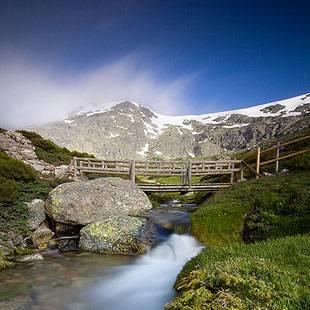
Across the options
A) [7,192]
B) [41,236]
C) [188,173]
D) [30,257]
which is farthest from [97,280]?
[188,173]

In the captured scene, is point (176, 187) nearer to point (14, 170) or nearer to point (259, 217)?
point (259, 217)

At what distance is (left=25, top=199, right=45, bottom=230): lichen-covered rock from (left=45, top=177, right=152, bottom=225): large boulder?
35 cm

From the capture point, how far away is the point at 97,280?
625 cm

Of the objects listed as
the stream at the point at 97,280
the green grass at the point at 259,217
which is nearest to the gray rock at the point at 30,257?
the stream at the point at 97,280

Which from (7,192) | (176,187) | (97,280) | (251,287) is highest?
(251,287)

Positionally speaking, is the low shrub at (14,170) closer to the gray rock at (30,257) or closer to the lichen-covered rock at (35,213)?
the lichen-covered rock at (35,213)

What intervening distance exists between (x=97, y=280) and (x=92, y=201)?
177 inches

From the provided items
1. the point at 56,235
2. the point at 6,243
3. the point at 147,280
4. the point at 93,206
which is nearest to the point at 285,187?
the point at 147,280

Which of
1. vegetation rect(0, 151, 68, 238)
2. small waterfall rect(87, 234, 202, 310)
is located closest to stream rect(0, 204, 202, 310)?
small waterfall rect(87, 234, 202, 310)

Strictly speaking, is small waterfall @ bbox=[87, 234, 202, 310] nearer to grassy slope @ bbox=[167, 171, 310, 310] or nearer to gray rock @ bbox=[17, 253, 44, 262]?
grassy slope @ bbox=[167, 171, 310, 310]

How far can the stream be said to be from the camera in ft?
16.6

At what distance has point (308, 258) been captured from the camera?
3.72m

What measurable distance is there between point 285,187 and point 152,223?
20.8 feet

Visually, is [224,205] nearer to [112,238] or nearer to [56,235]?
[112,238]
